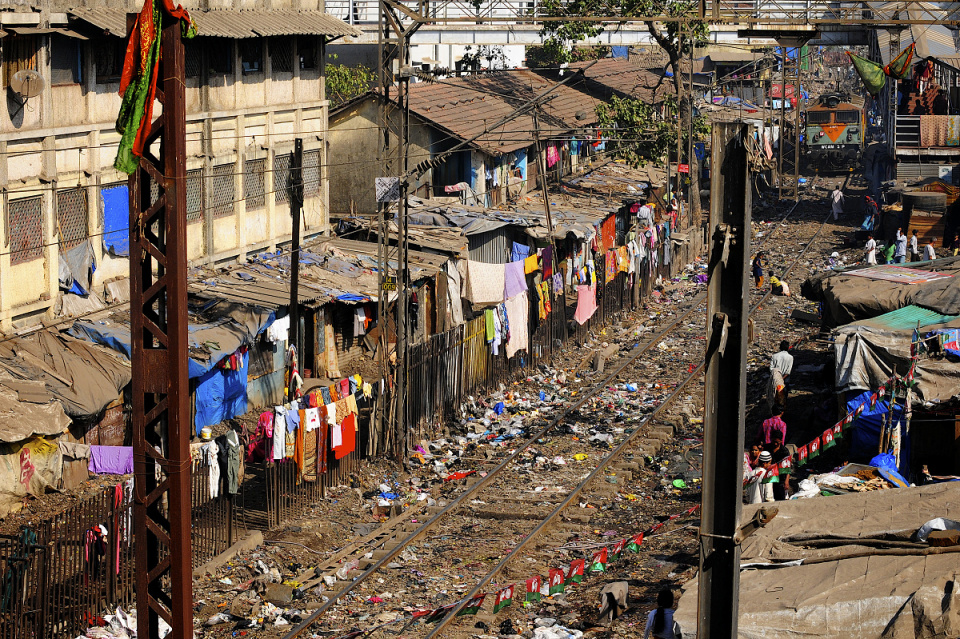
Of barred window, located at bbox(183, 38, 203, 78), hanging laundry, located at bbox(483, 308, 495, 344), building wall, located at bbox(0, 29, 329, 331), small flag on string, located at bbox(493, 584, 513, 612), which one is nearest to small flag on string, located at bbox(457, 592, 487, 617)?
small flag on string, located at bbox(493, 584, 513, 612)

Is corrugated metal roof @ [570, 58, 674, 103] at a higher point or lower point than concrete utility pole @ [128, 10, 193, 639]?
higher

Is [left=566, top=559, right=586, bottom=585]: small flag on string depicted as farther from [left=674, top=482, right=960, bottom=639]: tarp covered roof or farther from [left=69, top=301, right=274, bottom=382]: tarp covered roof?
[left=69, top=301, right=274, bottom=382]: tarp covered roof

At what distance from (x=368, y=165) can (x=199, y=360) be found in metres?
11.7

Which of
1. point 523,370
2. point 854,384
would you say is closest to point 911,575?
point 854,384

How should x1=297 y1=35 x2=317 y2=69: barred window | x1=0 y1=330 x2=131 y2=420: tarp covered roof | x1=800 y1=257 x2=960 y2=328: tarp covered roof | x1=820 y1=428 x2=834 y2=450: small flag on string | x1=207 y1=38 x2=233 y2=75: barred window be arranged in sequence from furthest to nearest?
1. x1=297 y1=35 x2=317 y2=69: barred window
2. x1=207 y1=38 x2=233 y2=75: barred window
3. x1=800 y1=257 x2=960 y2=328: tarp covered roof
4. x1=820 y1=428 x2=834 y2=450: small flag on string
5. x1=0 y1=330 x2=131 y2=420: tarp covered roof

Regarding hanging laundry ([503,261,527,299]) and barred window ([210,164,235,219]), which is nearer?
barred window ([210,164,235,219])

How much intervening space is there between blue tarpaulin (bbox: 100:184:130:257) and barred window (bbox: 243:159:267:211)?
369cm

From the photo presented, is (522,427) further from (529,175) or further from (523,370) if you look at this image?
(529,175)

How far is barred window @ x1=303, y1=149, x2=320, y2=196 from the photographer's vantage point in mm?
23031

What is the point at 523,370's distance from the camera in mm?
22391

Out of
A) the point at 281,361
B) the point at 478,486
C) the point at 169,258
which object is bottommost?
the point at 478,486

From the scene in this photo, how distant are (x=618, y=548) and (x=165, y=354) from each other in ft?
26.3

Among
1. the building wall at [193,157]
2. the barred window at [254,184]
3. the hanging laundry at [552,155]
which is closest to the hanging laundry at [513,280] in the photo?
the building wall at [193,157]

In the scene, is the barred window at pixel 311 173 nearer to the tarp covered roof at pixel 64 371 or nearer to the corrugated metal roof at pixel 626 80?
the tarp covered roof at pixel 64 371
